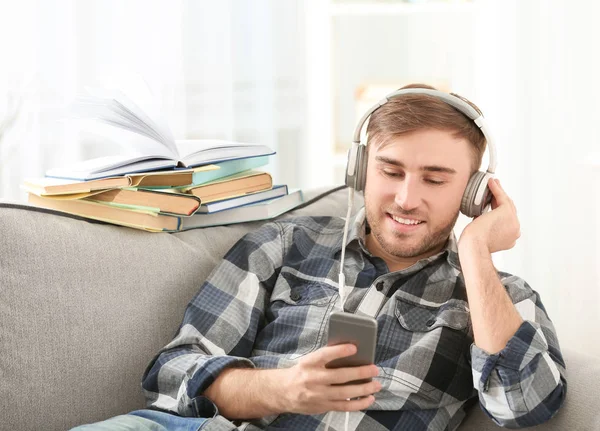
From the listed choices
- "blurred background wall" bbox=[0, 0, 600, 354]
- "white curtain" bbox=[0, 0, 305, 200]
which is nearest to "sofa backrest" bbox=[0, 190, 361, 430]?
"white curtain" bbox=[0, 0, 305, 200]

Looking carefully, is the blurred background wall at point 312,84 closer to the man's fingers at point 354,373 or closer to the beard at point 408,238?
the beard at point 408,238

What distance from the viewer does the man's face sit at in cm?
147

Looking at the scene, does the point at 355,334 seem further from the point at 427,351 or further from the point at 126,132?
the point at 126,132

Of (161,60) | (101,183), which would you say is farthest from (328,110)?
(101,183)

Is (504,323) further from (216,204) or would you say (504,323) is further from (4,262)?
(4,262)

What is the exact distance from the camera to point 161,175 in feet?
5.08

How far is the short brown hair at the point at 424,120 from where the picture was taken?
4.86 feet

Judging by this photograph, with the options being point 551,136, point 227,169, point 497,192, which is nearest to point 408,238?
point 497,192

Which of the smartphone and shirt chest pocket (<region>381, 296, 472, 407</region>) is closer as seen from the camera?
the smartphone

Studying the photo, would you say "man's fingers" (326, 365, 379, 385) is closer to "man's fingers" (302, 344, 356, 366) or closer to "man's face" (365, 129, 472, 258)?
"man's fingers" (302, 344, 356, 366)

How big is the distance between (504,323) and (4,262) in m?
0.82

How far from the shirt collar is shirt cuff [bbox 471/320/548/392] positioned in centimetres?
24

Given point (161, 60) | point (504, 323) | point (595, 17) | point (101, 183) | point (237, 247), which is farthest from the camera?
point (161, 60)

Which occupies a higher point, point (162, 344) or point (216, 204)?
point (216, 204)
